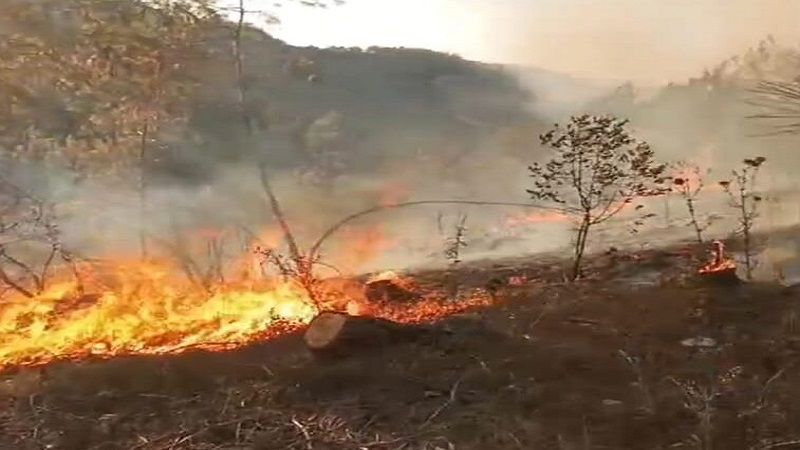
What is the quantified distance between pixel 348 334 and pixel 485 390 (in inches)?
39.5

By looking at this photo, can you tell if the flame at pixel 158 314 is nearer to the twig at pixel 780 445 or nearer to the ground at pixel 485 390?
the ground at pixel 485 390

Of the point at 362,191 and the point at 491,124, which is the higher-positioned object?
the point at 491,124

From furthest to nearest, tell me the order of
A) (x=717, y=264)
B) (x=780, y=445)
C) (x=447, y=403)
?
(x=717, y=264)
(x=447, y=403)
(x=780, y=445)

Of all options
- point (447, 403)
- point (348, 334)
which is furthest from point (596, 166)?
point (447, 403)

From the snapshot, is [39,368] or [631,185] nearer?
[39,368]

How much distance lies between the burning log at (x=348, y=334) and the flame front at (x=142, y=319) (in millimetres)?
783

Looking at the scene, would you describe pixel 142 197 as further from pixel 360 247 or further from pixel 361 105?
pixel 361 105

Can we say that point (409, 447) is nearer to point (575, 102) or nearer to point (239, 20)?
point (239, 20)

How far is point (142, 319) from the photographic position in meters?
7.12

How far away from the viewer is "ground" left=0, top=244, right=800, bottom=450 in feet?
15.5

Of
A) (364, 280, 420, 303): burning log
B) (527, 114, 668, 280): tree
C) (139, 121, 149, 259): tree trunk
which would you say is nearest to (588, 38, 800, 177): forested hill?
(527, 114, 668, 280): tree

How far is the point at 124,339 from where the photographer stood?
6898 millimetres

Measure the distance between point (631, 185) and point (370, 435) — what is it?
15.2 ft

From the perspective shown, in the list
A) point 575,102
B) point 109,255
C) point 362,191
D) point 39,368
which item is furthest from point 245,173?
point 39,368
